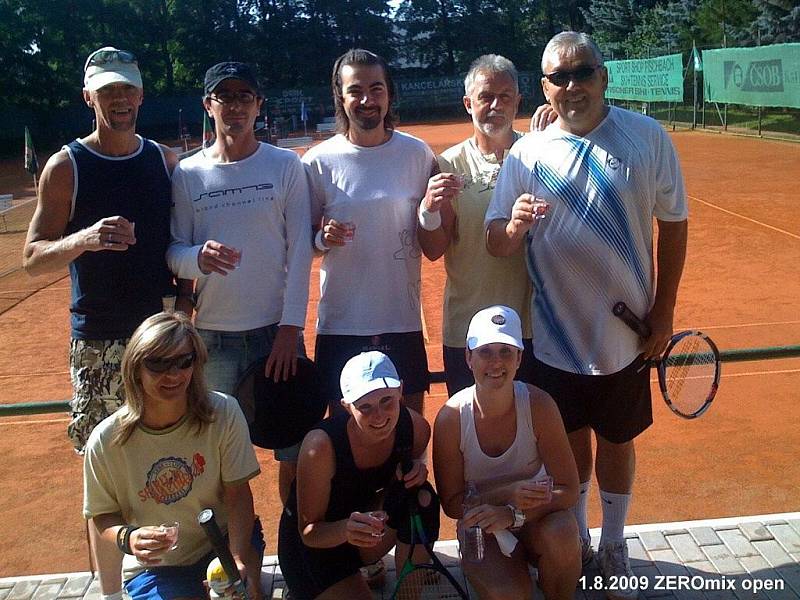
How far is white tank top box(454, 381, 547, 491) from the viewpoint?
3.14 meters

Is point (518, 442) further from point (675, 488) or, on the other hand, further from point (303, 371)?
point (675, 488)

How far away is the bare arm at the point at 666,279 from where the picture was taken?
3240mm

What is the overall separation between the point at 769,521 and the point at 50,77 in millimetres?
46880

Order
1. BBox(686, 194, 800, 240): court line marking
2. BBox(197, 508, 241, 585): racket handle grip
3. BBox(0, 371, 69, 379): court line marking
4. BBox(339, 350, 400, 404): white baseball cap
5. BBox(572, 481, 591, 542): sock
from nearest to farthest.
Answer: BBox(197, 508, 241, 585): racket handle grip
BBox(339, 350, 400, 404): white baseball cap
BBox(572, 481, 591, 542): sock
BBox(0, 371, 69, 379): court line marking
BBox(686, 194, 800, 240): court line marking

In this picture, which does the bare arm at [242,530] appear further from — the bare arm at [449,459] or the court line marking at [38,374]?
the court line marking at [38,374]

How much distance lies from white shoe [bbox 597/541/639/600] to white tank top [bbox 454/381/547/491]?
61cm

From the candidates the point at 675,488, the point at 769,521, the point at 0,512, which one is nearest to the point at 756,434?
the point at 675,488

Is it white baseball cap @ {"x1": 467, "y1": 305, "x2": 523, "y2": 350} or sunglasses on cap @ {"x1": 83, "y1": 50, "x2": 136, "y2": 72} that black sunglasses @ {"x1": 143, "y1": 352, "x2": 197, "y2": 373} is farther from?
sunglasses on cap @ {"x1": 83, "y1": 50, "x2": 136, "y2": 72}

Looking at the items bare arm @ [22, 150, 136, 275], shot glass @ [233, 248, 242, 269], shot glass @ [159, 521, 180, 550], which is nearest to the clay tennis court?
shot glass @ [159, 521, 180, 550]

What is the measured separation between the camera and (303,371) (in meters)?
3.41

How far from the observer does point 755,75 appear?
23.8 metres

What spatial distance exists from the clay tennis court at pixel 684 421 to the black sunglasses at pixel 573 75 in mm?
2681

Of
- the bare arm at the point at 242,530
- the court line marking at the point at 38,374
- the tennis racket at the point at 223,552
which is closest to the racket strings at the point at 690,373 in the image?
the bare arm at the point at 242,530

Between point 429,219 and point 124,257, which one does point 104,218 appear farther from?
point 429,219
